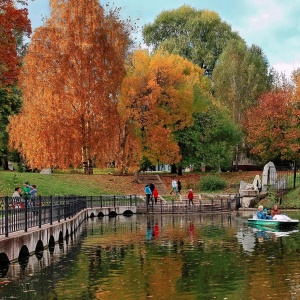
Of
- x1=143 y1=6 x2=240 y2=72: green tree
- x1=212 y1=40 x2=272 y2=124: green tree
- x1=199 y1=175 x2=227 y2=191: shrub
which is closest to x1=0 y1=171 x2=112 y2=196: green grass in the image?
x1=199 y1=175 x2=227 y2=191: shrub

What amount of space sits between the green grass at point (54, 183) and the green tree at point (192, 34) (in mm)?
28058

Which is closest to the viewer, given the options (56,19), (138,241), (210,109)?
(138,241)

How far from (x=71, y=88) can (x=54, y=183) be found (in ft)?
28.6

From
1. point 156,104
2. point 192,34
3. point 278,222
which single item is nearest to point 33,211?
point 278,222

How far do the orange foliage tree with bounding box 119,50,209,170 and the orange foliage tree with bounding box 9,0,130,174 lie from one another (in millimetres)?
4073

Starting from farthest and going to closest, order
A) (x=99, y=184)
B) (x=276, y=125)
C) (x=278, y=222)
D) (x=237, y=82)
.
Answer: (x=237, y=82) → (x=276, y=125) → (x=99, y=184) → (x=278, y=222)

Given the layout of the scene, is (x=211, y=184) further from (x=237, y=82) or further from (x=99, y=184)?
(x=237, y=82)

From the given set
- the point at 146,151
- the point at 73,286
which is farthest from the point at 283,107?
the point at 73,286

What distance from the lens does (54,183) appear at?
56.1 meters

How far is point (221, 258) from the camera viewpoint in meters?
22.1

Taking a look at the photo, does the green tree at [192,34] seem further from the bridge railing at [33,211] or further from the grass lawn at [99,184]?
the bridge railing at [33,211]

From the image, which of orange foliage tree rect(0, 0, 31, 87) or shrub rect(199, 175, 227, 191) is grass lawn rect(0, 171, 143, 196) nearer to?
shrub rect(199, 175, 227, 191)

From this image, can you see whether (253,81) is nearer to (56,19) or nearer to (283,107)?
(283,107)

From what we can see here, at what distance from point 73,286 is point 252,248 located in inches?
411
